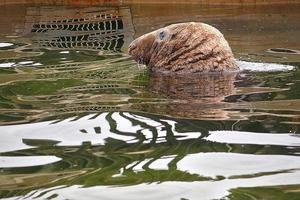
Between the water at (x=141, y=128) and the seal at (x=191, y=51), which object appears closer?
the water at (x=141, y=128)

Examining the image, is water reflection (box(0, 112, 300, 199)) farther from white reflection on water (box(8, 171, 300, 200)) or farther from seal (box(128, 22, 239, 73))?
seal (box(128, 22, 239, 73))

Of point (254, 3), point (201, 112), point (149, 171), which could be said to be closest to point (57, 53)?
point (201, 112)

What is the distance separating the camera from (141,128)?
3.81 meters

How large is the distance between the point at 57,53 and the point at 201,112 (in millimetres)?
3666

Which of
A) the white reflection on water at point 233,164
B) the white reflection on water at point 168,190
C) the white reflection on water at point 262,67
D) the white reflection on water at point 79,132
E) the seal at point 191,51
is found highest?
the seal at point 191,51

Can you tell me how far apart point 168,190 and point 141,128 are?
1088 millimetres

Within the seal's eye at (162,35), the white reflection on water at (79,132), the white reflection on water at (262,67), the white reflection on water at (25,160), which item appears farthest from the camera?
the seal's eye at (162,35)

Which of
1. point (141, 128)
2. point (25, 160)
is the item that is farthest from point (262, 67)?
point (25, 160)

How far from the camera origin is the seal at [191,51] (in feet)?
19.0

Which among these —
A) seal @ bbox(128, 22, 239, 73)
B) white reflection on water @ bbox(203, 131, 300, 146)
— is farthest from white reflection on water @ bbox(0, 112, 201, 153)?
seal @ bbox(128, 22, 239, 73)

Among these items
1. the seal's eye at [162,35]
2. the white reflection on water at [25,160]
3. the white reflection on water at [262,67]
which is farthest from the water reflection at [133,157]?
the seal's eye at [162,35]

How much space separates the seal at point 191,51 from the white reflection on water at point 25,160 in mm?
2723

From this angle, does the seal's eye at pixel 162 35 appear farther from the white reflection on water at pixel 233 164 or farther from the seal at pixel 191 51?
the white reflection on water at pixel 233 164

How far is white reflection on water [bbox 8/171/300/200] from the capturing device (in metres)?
2.69
